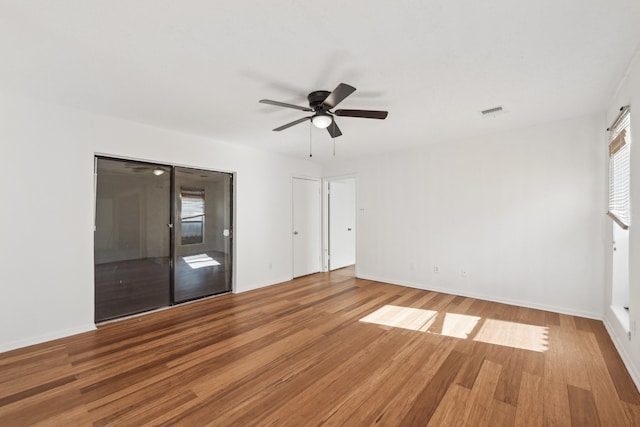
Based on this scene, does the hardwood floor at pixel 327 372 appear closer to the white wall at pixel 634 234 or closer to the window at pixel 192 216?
the white wall at pixel 634 234

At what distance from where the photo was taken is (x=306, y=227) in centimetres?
602

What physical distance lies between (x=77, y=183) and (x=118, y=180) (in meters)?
0.43

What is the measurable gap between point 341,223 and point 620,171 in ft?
15.4

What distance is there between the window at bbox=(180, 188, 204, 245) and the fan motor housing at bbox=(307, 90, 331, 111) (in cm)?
260

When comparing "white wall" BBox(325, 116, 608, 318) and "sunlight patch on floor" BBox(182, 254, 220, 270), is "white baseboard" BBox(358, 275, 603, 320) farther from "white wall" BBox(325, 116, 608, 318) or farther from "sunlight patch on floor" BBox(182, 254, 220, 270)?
"sunlight patch on floor" BBox(182, 254, 220, 270)

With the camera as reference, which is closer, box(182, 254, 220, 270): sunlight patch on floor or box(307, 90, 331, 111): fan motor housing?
box(307, 90, 331, 111): fan motor housing

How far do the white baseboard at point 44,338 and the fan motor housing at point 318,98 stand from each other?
356 cm

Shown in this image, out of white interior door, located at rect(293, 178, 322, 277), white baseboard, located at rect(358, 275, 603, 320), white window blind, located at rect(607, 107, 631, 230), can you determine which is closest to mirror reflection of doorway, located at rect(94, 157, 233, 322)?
white interior door, located at rect(293, 178, 322, 277)

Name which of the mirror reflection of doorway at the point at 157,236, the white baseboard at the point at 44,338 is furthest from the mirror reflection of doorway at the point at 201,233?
the white baseboard at the point at 44,338

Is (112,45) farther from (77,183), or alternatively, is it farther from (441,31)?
(441,31)

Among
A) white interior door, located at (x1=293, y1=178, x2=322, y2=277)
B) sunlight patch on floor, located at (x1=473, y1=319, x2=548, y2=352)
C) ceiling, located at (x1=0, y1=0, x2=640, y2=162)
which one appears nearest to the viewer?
ceiling, located at (x1=0, y1=0, x2=640, y2=162)

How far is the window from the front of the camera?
4176mm

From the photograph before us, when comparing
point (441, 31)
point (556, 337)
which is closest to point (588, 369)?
point (556, 337)

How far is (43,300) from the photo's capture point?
295 centimetres
